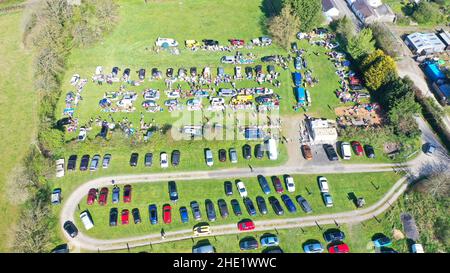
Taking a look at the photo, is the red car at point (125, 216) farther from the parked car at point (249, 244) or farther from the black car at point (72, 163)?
the parked car at point (249, 244)

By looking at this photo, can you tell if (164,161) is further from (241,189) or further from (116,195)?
(241,189)

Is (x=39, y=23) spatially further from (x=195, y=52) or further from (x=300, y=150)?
(x=300, y=150)

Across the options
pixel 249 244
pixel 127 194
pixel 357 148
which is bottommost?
pixel 249 244

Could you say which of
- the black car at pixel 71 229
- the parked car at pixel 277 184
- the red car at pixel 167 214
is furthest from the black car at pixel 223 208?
the black car at pixel 71 229

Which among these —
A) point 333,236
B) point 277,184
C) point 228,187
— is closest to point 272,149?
point 277,184

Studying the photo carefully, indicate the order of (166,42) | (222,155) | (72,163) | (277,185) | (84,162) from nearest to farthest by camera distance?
(277,185)
(72,163)
(84,162)
(222,155)
(166,42)
